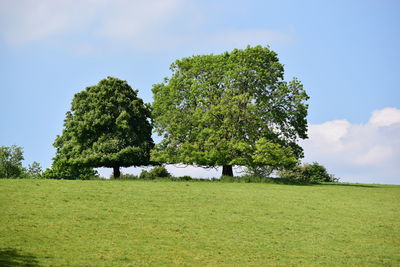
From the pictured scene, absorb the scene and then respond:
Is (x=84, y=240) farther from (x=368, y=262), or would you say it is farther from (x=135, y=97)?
(x=135, y=97)

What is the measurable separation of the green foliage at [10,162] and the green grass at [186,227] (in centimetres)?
4819

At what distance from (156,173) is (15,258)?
35.7 meters

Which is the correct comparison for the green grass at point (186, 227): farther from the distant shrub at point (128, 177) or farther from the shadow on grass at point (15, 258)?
the distant shrub at point (128, 177)

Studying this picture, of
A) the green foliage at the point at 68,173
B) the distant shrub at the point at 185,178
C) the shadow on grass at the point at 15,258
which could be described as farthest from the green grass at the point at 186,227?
the green foliage at the point at 68,173

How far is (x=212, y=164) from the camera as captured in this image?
53594 mm

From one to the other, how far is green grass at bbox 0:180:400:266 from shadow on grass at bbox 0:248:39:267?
0.04 meters

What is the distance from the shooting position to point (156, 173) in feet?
184

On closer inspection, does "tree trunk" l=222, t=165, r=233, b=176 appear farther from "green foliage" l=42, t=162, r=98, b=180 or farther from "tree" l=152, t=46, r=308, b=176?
"green foliage" l=42, t=162, r=98, b=180

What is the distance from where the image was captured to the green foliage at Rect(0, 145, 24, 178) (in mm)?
85000

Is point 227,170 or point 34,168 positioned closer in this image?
point 227,170

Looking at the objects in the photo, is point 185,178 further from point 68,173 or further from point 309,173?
point 68,173

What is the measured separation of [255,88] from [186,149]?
35.6 ft

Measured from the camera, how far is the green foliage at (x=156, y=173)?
55.6m

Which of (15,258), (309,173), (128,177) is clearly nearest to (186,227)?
(15,258)
